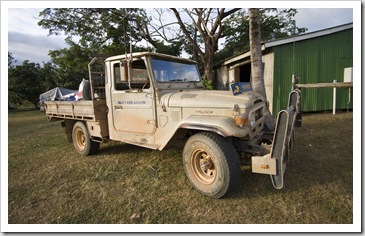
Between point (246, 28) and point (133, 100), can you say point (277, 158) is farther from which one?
point (246, 28)

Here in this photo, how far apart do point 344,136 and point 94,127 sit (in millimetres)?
6416

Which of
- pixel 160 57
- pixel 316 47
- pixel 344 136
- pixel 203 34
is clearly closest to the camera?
pixel 160 57

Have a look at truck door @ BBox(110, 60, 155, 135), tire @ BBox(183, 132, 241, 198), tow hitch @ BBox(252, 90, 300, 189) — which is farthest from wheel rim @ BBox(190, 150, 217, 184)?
truck door @ BBox(110, 60, 155, 135)

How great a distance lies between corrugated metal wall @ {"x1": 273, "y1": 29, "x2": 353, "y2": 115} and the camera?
894 centimetres

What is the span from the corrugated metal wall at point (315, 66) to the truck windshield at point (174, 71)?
6104 mm

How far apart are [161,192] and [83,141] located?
3.09 meters

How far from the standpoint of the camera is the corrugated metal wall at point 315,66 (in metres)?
8.94

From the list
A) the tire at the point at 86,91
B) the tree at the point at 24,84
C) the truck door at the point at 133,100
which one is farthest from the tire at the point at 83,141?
the tree at the point at 24,84

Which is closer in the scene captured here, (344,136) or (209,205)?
(209,205)

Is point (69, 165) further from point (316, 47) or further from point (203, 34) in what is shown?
point (203, 34)

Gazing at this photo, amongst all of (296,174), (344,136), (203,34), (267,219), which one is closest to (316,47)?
(344,136)

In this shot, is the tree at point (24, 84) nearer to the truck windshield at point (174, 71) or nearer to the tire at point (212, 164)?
the truck windshield at point (174, 71)

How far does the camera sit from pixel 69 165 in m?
4.39

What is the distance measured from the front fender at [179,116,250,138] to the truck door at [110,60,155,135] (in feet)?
2.92
